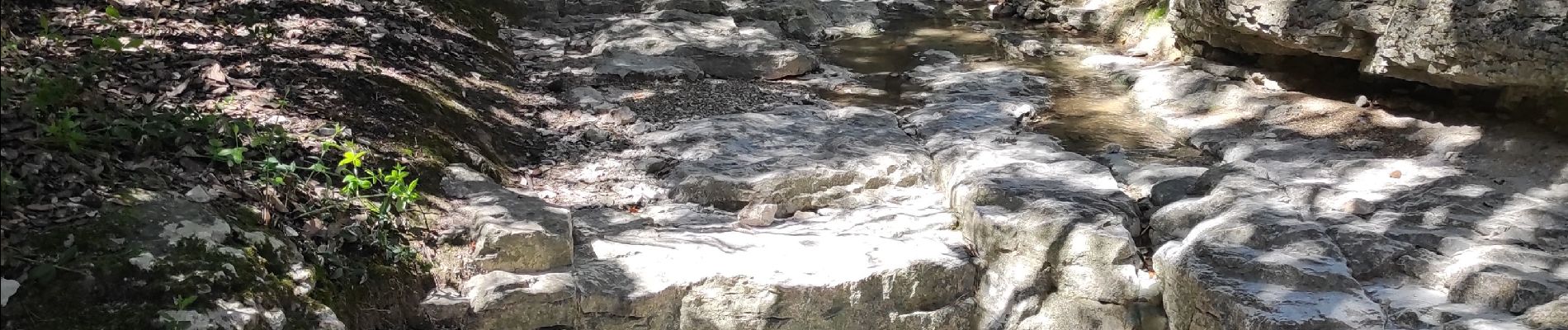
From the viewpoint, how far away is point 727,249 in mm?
4426

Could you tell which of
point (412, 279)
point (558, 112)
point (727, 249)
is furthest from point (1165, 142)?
point (412, 279)

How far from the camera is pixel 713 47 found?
8.31 m

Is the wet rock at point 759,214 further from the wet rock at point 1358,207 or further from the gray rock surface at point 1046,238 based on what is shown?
the wet rock at point 1358,207

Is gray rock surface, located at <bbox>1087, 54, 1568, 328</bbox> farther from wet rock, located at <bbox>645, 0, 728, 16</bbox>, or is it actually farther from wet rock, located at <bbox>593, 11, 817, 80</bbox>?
wet rock, located at <bbox>645, 0, 728, 16</bbox>

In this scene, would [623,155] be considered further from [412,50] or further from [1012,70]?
[1012,70]

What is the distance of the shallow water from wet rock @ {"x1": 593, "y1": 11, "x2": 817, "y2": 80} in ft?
1.93

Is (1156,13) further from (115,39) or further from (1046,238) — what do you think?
(115,39)

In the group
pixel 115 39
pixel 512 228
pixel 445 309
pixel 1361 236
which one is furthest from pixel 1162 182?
pixel 115 39

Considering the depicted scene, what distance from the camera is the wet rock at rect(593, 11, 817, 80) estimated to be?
26.3 ft

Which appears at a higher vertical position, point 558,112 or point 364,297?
point 364,297

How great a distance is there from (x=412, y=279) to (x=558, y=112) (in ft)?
9.13

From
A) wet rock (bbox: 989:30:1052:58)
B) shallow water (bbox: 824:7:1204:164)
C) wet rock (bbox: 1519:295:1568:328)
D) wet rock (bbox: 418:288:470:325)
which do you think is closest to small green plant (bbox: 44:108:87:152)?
wet rock (bbox: 418:288:470:325)

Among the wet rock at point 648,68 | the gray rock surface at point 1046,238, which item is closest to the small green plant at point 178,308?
the gray rock surface at point 1046,238

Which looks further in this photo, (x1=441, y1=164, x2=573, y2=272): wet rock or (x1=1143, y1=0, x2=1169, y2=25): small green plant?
(x1=1143, y1=0, x2=1169, y2=25): small green plant
